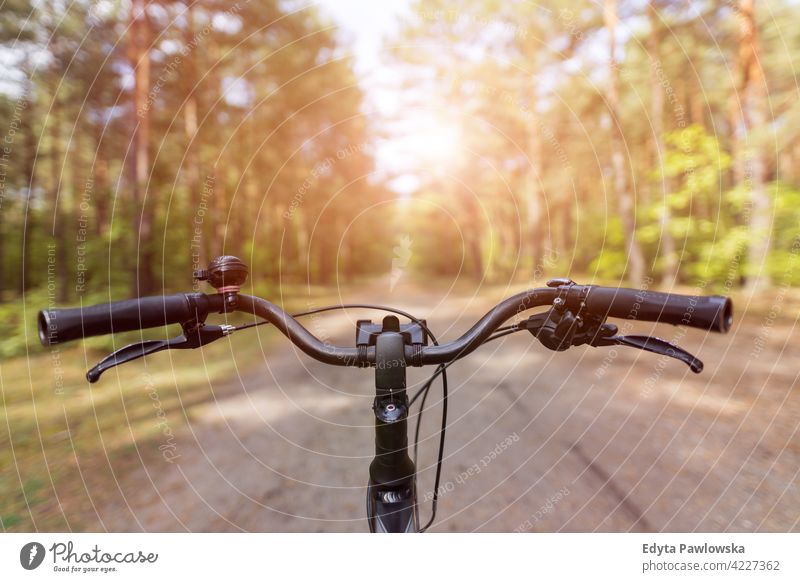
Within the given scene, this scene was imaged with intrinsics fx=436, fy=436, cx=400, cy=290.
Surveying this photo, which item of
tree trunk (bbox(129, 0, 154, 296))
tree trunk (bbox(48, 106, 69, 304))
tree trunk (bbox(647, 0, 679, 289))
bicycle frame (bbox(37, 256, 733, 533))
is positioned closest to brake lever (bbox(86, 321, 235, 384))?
bicycle frame (bbox(37, 256, 733, 533))

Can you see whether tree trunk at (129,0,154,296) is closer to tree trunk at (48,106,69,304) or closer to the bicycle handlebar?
tree trunk at (48,106,69,304)

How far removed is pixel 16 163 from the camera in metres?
16.0

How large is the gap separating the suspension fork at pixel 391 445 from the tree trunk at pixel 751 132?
923 centimetres

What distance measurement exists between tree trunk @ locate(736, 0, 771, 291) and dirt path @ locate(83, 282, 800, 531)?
238cm

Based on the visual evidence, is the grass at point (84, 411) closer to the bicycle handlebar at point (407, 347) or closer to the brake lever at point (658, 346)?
the bicycle handlebar at point (407, 347)

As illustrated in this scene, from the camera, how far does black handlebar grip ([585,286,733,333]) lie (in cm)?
119

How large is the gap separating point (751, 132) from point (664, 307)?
30.8 ft

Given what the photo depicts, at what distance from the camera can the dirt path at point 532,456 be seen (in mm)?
3223

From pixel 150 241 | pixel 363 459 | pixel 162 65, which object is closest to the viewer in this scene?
pixel 363 459

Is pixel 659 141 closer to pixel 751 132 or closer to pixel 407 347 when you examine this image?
pixel 751 132
